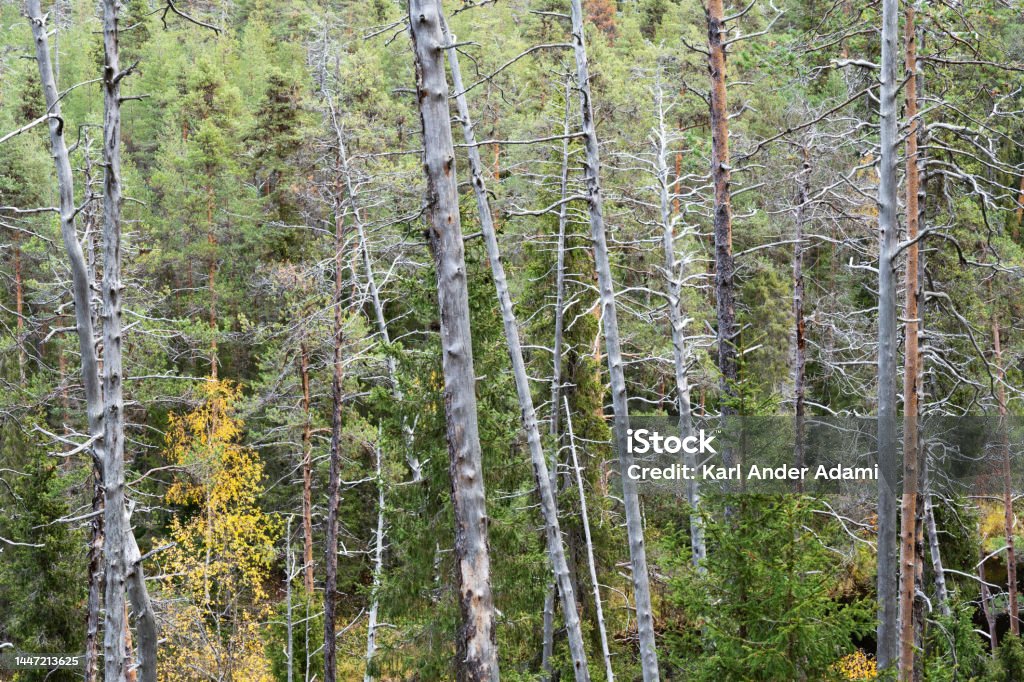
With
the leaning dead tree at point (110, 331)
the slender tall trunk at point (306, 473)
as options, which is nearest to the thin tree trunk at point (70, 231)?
the leaning dead tree at point (110, 331)

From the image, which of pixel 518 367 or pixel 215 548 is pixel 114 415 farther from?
pixel 215 548

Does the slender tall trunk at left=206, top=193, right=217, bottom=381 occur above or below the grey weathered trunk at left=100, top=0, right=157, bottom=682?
above

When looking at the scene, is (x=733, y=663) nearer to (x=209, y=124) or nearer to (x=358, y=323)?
(x=358, y=323)

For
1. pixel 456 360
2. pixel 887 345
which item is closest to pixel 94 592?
pixel 456 360

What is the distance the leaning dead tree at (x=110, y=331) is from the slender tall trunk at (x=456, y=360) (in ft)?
6.34

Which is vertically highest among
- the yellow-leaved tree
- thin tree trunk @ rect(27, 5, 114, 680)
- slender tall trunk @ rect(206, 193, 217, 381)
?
slender tall trunk @ rect(206, 193, 217, 381)

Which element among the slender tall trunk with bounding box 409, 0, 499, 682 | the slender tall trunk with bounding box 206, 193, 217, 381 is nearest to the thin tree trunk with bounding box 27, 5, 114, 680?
the slender tall trunk with bounding box 409, 0, 499, 682

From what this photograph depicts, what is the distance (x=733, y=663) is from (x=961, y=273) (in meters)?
8.71

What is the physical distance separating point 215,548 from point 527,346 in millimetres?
12174

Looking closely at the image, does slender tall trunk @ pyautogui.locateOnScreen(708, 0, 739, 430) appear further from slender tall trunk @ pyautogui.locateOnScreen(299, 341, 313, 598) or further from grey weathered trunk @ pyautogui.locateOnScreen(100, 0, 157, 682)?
slender tall trunk @ pyautogui.locateOnScreen(299, 341, 313, 598)

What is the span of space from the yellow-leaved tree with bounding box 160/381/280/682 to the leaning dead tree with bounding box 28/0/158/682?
34.9 feet

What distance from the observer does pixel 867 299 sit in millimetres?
18172

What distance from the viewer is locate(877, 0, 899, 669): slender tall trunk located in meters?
6.20

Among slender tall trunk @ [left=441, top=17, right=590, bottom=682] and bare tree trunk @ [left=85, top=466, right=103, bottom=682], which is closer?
slender tall trunk @ [left=441, top=17, right=590, bottom=682]
